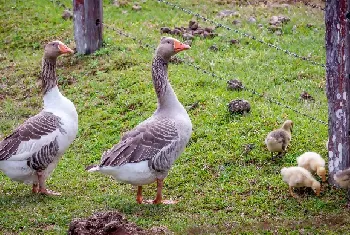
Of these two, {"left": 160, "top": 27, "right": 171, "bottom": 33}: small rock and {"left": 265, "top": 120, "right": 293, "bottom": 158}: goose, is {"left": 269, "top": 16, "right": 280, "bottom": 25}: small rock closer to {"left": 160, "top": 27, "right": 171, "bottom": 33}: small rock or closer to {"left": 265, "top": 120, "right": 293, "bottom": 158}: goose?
{"left": 160, "top": 27, "right": 171, "bottom": 33}: small rock

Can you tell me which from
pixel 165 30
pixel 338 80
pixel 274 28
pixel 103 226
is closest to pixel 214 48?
pixel 165 30

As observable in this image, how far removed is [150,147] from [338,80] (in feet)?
7.91

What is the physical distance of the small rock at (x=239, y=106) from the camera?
410 inches

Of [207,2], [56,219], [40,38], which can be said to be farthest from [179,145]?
[207,2]

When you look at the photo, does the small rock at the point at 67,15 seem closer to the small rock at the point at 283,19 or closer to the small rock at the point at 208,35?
the small rock at the point at 208,35

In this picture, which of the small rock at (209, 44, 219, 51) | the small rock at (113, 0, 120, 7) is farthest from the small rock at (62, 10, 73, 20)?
the small rock at (209, 44, 219, 51)

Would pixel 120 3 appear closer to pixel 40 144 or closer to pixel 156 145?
pixel 40 144

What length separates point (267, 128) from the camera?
33.0ft

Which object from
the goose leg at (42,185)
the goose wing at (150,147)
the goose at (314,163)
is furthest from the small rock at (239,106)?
the goose leg at (42,185)

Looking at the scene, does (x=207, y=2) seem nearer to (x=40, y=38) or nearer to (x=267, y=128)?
(x=40, y=38)

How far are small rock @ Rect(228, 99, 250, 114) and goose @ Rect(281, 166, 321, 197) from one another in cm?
241

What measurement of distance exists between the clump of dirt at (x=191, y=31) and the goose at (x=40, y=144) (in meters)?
6.01

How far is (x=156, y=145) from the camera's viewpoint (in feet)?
25.9

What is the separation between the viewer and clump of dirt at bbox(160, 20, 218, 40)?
14359 mm
